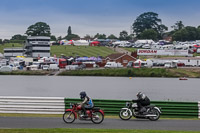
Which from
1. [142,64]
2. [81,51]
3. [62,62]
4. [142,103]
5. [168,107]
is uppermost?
[81,51]

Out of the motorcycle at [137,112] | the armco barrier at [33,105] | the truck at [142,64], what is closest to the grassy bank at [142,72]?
the truck at [142,64]

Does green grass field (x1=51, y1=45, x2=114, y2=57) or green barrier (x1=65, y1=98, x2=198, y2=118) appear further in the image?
green grass field (x1=51, y1=45, x2=114, y2=57)

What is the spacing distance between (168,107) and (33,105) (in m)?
7.91

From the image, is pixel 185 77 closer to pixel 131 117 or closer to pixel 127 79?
pixel 127 79

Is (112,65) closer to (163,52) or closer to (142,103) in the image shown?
(163,52)

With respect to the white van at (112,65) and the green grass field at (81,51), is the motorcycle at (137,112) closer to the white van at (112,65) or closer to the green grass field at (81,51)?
the white van at (112,65)

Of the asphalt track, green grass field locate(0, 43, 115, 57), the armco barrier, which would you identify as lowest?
the asphalt track

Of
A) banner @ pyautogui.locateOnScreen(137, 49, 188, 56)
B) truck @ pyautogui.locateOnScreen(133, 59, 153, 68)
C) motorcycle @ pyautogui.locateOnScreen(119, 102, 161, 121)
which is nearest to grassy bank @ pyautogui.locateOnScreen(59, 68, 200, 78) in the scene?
Result: truck @ pyautogui.locateOnScreen(133, 59, 153, 68)

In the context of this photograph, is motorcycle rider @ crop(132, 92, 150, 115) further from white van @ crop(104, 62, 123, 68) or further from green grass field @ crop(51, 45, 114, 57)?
green grass field @ crop(51, 45, 114, 57)

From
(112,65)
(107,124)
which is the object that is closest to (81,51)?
(112,65)

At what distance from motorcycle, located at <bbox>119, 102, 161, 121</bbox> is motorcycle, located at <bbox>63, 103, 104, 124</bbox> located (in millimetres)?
1871

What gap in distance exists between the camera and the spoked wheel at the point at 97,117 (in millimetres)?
22083

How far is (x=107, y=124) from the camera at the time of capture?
21.9 meters

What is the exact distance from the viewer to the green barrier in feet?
82.2
